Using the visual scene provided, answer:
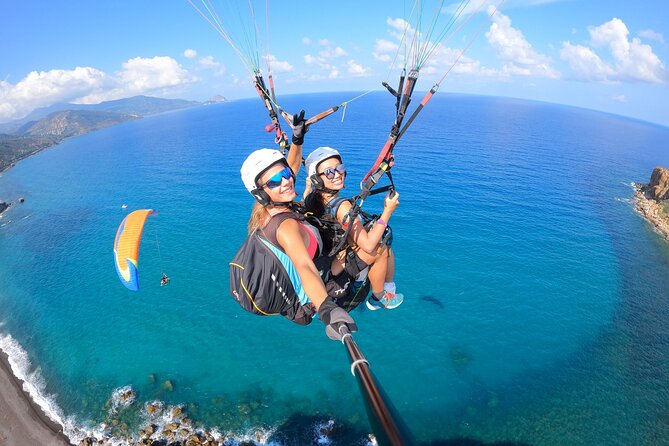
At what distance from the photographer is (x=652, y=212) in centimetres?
4262

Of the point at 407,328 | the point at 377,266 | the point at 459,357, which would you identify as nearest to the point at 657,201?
the point at 459,357

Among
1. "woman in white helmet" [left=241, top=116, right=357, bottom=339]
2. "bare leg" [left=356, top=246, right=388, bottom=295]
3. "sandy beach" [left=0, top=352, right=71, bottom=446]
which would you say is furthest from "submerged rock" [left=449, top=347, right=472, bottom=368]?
"sandy beach" [left=0, top=352, right=71, bottom=446]

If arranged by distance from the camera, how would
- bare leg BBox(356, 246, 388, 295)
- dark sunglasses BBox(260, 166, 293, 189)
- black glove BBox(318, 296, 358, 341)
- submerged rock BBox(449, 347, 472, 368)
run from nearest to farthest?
black glove BBox(318, 296, 358, 341) → dark sunglasses BBox(260, 166, 293, 189) → bare leg BBox(356, 246, 388, 295) → submerged rock BBox(449, 347, 472, 368)

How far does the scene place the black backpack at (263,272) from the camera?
396cm

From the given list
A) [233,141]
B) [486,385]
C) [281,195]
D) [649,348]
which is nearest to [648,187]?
[649,348]

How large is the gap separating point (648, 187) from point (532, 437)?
52624 mm

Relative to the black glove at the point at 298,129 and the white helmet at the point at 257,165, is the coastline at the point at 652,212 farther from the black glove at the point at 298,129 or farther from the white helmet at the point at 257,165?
the white helmet at the point at 257,165

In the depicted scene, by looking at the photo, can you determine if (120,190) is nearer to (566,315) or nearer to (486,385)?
(486,385)

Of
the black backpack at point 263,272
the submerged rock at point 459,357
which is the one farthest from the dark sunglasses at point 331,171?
the submerged rock at point 459,357

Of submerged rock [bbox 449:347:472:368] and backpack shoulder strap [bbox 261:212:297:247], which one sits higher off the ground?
backpack shoulder strap [bbox 261:212:297:247]

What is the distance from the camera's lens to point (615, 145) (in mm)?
95938

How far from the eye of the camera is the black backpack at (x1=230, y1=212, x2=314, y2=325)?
3.96 metres

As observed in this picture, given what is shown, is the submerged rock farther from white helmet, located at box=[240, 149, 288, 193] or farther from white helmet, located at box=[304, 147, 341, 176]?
white helmet, located at box=[240, 149, 288, 193]

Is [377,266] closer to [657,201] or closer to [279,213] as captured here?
[279,213]
